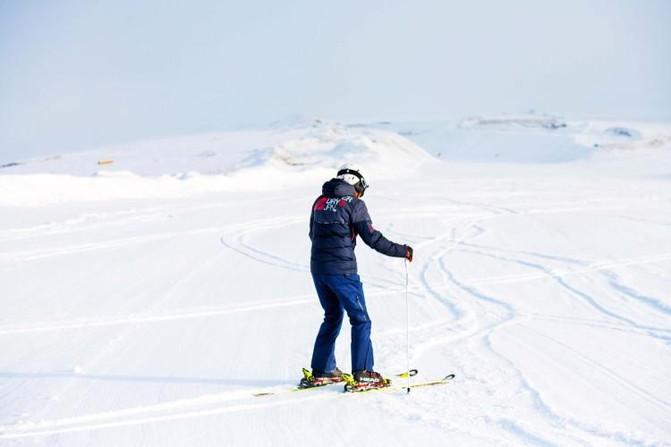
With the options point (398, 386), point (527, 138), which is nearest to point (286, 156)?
point (527, 138)

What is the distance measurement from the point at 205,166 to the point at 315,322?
91.0 ft

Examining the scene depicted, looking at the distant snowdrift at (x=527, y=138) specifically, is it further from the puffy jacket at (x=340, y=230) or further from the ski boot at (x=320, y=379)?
the puffy jacket at (x=340, y=230)

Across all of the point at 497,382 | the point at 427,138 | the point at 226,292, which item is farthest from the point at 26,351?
the point at 427,138

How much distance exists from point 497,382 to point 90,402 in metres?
3.28

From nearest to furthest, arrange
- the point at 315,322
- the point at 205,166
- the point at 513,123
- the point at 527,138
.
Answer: the point at 315,322 → the point at 205,166 → the point at 527,138 → the point at 513,123

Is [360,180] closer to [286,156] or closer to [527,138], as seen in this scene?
[286,156]

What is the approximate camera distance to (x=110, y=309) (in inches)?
358

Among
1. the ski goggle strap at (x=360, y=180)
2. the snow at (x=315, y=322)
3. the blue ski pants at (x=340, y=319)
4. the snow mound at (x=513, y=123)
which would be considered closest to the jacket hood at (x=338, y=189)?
the ski goggle strap at (x=360, y=180)

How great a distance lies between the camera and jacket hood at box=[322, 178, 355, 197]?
17.9 feet

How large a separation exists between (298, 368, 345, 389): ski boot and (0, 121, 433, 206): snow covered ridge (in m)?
17.6

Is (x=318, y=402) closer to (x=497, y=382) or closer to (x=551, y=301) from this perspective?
(x=497, y=382)

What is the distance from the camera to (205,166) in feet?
115

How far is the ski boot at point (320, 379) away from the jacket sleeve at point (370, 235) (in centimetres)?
117

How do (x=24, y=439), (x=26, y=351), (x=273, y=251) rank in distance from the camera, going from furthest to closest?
(x=273, y=251) → (x=26, y=351) → (x=24, y=439)
